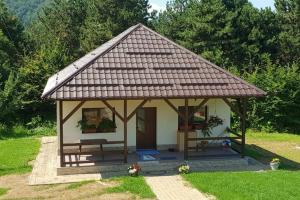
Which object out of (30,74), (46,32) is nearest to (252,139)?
(30,74)

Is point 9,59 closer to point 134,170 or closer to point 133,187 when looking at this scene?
point 134,170

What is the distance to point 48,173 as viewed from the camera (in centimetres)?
1595

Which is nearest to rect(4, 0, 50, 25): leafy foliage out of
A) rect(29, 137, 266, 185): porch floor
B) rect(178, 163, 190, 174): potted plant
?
rect(29, 137, 266, 185): porch floor

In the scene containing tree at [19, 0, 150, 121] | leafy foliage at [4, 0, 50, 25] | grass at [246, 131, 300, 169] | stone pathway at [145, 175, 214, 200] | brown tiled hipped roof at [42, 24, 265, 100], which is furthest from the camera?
leafy foliage at [4, 0, 50, 25]

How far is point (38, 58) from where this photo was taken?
29.5 m

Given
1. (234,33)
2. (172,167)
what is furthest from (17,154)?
(234,33)

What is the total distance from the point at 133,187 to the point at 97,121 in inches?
189

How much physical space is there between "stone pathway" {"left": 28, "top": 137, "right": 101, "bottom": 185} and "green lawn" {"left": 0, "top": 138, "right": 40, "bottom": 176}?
40 centimetres

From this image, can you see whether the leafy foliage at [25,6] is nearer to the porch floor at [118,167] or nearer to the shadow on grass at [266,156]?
the shadow on grass at [266,156]

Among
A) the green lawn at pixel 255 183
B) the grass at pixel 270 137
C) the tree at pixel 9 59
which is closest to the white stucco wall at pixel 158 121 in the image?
the green lawn at pixel 255 183

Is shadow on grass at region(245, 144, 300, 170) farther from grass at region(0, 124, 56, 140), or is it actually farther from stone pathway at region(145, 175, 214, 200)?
grass at region(0, 124, 56, 140)

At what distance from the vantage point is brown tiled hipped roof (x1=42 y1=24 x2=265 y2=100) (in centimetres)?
1568

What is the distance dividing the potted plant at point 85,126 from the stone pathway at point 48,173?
1.74m

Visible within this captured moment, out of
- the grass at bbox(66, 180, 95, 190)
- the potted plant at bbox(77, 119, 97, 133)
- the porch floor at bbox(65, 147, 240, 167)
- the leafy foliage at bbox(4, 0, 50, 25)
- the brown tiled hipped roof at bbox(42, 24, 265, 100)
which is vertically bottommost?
the grass at bbox(66, 180, 95, 190)
